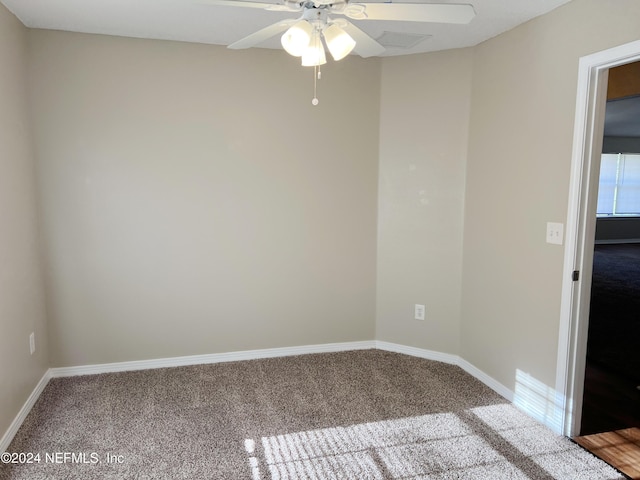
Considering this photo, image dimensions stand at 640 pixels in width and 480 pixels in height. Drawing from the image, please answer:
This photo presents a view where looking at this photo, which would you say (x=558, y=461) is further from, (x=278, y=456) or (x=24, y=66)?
(x=24, y=66)

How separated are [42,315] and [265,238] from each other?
1.59m

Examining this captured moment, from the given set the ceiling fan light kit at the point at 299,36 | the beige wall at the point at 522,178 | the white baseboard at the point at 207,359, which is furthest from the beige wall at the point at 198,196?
the ceiling fan light kit at the point at 299,36

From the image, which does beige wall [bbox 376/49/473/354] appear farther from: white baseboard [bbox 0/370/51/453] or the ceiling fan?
white baseboard [bbox 0/370/51/453]

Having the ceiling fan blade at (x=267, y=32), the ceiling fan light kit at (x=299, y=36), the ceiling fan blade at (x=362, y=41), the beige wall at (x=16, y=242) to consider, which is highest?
the ceiling fan blade at (x=267, y=32)

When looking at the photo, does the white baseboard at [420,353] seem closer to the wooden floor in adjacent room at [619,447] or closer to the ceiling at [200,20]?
the wooden floor in adjacent room at [619,447]

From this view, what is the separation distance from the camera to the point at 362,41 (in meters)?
1.89

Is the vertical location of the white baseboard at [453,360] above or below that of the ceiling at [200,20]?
below

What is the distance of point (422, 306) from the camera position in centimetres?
356

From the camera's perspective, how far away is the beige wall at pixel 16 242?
8.00 feet

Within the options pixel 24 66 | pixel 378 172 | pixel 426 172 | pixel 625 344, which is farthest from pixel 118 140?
pixel 625 344

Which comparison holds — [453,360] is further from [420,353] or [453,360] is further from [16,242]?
[16,242]

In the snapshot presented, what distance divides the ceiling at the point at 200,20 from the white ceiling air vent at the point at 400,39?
0.03m

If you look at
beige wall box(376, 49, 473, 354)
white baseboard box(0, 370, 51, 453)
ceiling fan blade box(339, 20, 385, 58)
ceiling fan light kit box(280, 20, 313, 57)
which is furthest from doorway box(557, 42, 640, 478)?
white baseboard box(0, 370, 51, 453)

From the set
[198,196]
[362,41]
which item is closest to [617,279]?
[198,196]
